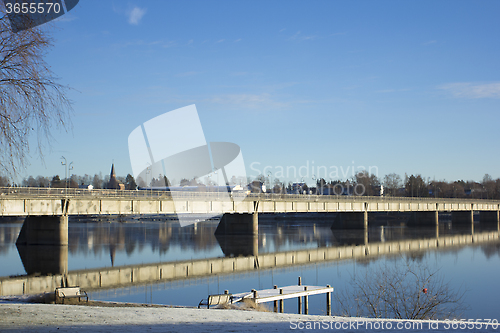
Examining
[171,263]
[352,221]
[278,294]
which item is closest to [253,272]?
[171,263]

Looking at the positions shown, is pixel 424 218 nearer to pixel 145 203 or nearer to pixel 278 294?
pixel 145 203

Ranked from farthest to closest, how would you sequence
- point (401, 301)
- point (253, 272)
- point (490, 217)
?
1. point (490, 217)
2. point (253, 272)
3. point (401, 301)

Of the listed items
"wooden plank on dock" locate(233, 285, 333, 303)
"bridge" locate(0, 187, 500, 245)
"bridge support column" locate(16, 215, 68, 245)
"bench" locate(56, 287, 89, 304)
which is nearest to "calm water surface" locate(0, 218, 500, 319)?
"wooden plank on dock" locate(233, 285, 333, 303)

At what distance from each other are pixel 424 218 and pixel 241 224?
213ft

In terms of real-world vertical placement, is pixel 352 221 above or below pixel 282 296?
below

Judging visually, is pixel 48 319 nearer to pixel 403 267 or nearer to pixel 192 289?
pixel 192 289

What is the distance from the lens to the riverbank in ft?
45.6

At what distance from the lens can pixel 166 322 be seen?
1548cm

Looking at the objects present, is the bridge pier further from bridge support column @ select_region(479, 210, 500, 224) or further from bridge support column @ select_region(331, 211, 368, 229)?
bridge support column @ select_region(479, 210, 500, 224)

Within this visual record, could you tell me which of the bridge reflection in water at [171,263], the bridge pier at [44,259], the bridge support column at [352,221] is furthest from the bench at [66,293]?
the bridge support column at [352,221]

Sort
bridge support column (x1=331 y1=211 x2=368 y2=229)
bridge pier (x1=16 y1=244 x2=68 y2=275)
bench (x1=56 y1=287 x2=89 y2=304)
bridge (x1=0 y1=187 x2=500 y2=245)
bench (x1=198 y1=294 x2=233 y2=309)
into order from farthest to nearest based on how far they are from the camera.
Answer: bridge support column (x1=331 y1=211 x2=368 y2=229) < bridge (x1=0 y1=187 x2=500 y2=245) < bridge pier (x1=16 y1=244 x2=68 y2=275) < bench (x1=198 y1=294 x2=233 y2=309) < bench (x1=56 y1=287 x2=89 y2=304)

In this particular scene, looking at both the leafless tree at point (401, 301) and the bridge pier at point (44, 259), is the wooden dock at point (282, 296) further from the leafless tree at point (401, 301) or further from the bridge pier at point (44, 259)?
the bridge pier at point (44, 259)

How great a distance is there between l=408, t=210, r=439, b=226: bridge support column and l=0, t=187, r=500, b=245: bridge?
1982 cm

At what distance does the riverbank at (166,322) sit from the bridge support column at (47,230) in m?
38.6
